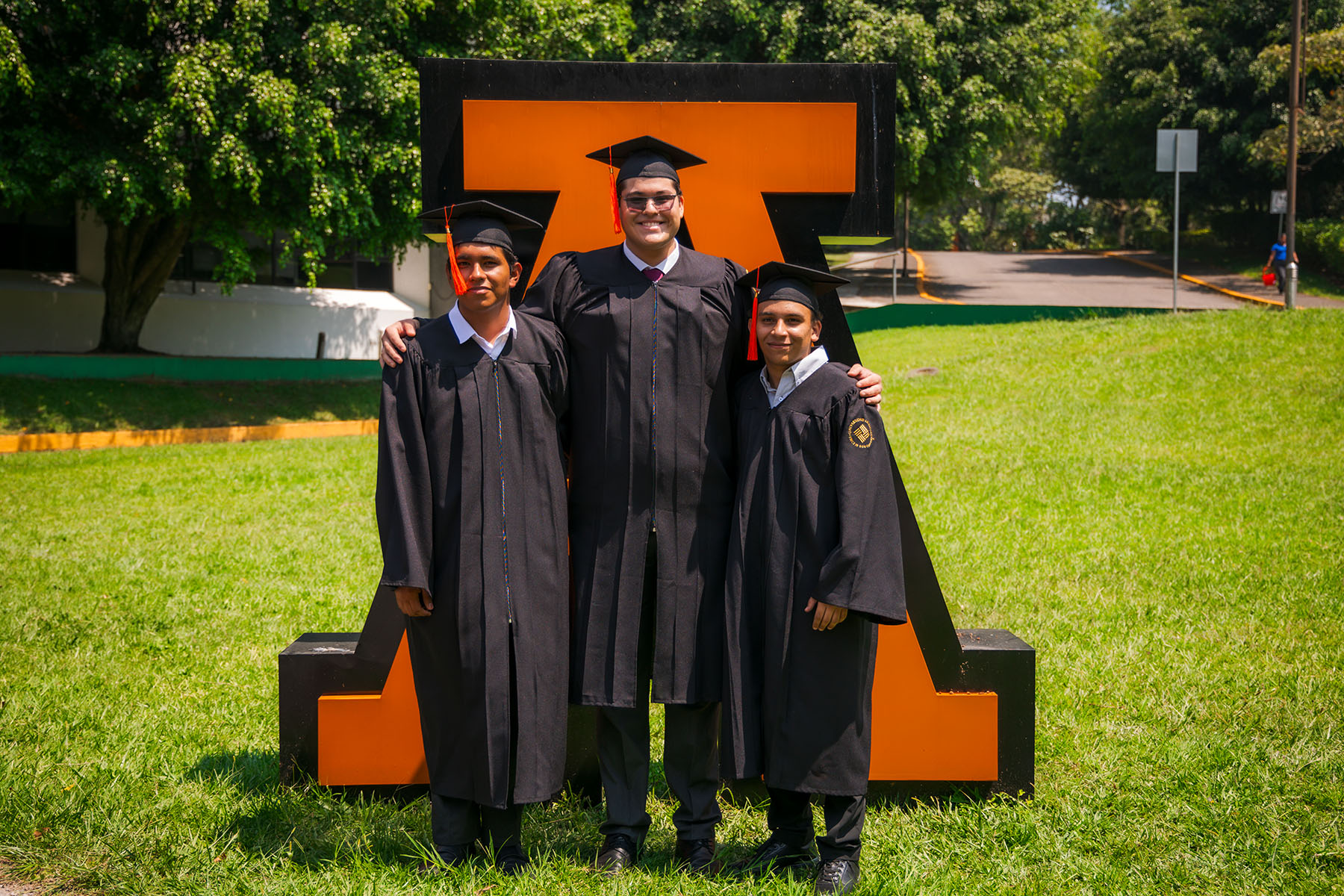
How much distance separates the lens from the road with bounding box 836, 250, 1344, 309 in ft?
81.0

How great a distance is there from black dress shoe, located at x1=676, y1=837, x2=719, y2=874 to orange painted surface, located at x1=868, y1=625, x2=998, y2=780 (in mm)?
884

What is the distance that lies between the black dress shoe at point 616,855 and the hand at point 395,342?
167cm

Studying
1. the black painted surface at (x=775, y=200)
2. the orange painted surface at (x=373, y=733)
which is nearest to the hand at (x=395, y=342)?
the black painted surface at (x=775, y=200)

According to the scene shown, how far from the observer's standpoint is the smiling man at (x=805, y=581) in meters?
3.33

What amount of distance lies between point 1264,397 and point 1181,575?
6007mm

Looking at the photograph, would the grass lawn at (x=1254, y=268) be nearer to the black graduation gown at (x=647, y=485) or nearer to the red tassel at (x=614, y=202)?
the red tassel at (x=614, y=202)

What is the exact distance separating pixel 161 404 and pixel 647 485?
13859 millimetres

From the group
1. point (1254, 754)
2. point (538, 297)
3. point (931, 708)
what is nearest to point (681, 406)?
point (538, 297)

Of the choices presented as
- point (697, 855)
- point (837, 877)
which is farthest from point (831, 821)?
point (697, 855)

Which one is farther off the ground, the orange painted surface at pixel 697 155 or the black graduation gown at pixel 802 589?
the orange painted surface at pixel 697 155

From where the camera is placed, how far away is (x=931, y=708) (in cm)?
416

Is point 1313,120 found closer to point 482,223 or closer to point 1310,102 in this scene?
point 1310,102

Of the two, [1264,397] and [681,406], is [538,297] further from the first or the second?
[1264,397]

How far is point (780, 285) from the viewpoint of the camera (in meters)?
3.46
